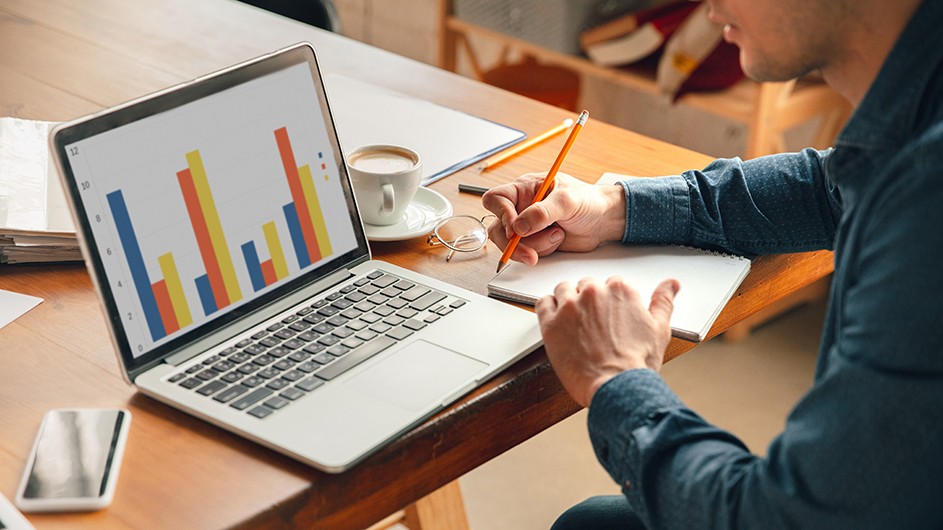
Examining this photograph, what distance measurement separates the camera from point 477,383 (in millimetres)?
873

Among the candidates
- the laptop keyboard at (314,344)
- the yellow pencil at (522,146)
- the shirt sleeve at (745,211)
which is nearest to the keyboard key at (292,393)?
the laptop keyboard at (314,344)

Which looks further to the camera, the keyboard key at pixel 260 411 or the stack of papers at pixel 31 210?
the stack of papers at pixel 31 210

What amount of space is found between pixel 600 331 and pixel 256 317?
309 mm

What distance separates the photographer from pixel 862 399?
0.67 metres

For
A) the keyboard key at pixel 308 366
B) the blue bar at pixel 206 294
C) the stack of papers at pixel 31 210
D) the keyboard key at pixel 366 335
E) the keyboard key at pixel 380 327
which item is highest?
the stack of papers at pixel 31 210

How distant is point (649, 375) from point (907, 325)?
23 centimetres

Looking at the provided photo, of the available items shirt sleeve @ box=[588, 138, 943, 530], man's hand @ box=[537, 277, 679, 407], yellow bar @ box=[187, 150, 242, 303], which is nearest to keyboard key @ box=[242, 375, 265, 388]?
yellow bar @ box=[187, 150, 242, 303]

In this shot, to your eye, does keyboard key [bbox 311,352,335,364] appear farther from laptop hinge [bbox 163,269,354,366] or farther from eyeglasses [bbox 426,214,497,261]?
eyeglasses [bbox 426,214,497,261]

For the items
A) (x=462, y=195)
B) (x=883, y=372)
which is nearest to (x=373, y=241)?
(x=462, y=195)

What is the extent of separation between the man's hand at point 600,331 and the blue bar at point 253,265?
255mm

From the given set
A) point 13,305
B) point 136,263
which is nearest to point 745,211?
point 136,263

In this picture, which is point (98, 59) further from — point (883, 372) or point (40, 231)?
point (883, 372)

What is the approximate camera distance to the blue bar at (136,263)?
0.85 metres

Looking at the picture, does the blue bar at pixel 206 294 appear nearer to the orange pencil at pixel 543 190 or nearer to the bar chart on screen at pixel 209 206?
the bar chart on screen at pixel 209 206
